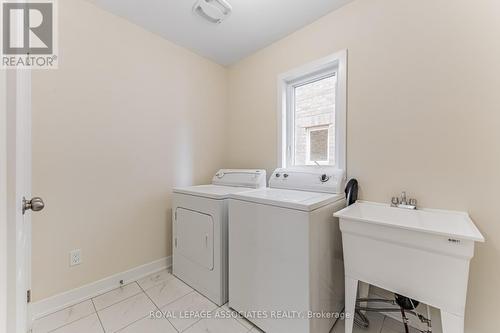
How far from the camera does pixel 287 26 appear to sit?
1961 mm

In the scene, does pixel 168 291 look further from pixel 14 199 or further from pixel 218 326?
pixel 14 199

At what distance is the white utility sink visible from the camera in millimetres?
947

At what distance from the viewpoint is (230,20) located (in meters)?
1.90

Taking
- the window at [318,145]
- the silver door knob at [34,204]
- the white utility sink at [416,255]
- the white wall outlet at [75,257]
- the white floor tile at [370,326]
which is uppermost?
the window at [318,145]

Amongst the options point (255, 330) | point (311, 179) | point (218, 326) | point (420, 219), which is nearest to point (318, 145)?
point (311, 179)

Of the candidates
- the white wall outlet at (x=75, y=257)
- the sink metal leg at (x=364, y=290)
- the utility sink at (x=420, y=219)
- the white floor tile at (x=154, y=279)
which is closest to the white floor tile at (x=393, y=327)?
the sink metal leg at (x=364, y=290)

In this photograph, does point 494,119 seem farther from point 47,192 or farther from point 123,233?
point 47,192

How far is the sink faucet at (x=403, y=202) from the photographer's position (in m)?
1.37

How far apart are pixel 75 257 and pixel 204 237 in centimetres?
103

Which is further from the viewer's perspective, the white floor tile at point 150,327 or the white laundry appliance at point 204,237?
the white laundry appliance at point 204,237

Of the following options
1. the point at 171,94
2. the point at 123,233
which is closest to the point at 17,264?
the point at 123,233

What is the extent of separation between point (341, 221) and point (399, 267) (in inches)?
13.7

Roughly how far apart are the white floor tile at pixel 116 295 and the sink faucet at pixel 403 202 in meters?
2.19

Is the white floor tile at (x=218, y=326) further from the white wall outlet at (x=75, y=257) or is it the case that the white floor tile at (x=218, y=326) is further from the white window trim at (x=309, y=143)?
the white window trim at (x=309, y=143)
